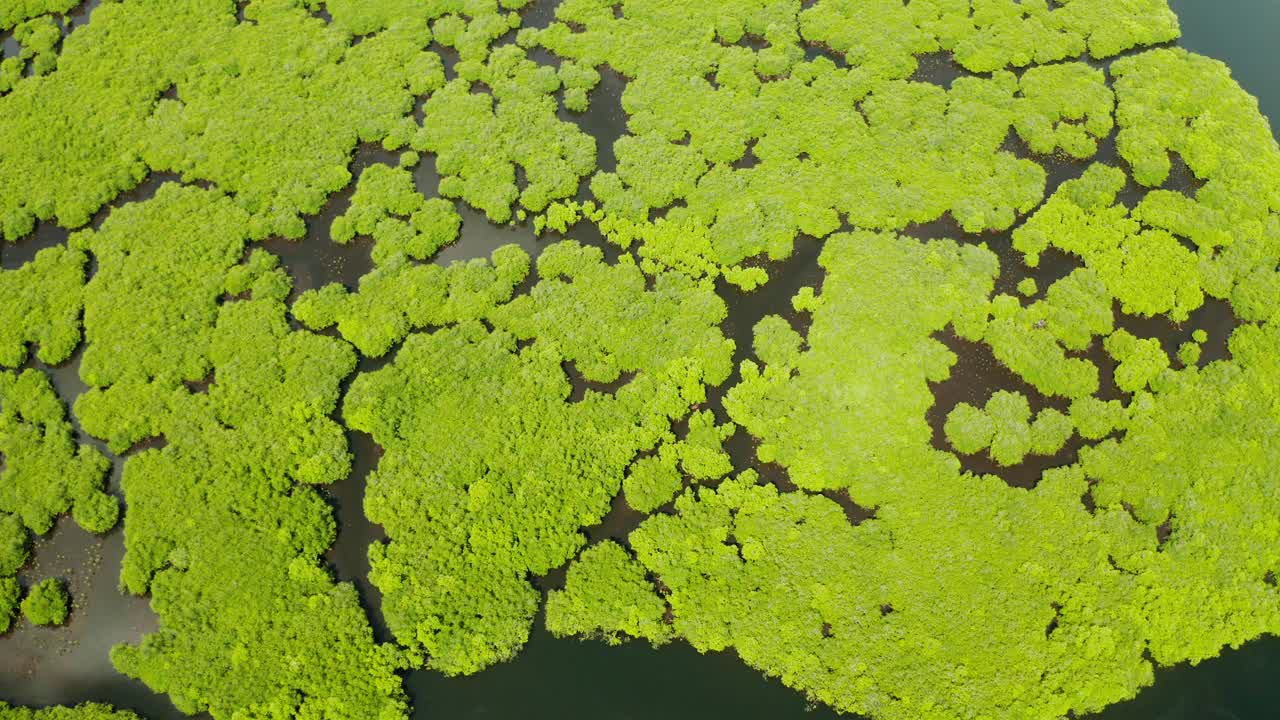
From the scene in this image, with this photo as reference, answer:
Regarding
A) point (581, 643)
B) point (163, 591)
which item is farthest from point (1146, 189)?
point (163, 591)

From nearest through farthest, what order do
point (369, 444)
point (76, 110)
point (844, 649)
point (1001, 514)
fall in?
point (844, 649), point (1001, 514), point (369, 444), point (76, 110)

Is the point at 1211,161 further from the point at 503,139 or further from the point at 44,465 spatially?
the point at 44,465

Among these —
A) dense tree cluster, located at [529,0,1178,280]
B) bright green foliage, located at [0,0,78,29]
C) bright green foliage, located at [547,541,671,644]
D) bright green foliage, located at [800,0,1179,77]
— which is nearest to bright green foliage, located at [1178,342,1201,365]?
dense tree cluster, located at [529,0,1178,280]

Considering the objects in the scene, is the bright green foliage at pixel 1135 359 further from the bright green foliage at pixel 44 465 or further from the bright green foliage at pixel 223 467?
the bright green foliage at pixel 44 465

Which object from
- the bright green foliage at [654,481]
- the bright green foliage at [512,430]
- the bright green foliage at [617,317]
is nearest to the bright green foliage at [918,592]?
the bright green foliage at [654,481]

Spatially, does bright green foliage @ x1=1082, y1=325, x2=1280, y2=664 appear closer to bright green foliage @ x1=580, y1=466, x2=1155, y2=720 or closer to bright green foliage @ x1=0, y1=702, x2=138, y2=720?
bright green foliage @ x1=580, y1=466, x2=1155, y2=720

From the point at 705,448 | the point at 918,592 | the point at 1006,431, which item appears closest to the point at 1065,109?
the point at 1006,431

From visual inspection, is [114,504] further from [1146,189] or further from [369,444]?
[1146,189]
